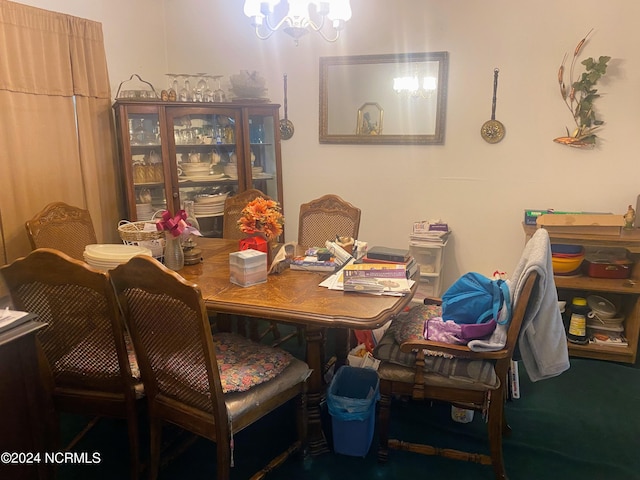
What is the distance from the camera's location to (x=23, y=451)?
1591mm

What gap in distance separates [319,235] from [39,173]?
170cm

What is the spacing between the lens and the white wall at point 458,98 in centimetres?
308

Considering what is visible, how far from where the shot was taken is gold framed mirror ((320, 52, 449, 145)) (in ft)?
11.2

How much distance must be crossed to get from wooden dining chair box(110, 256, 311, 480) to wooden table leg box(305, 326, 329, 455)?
0.09 metres

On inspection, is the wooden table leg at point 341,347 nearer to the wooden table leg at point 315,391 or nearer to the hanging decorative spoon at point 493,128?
the wooden table leg at point 315,391

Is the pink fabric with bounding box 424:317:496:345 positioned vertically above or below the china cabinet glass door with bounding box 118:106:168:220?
below

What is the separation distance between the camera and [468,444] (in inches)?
84.8

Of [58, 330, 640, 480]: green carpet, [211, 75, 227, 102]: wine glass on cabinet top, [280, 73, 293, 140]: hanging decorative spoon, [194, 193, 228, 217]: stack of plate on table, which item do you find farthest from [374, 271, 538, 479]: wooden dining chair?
[211, 75, 227, 102]: wine glass on cabinet top

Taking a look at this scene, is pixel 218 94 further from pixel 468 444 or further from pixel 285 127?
pixel 468 444

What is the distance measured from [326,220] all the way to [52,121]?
5.73ft

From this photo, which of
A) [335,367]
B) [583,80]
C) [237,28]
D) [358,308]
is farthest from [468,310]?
[237,28]

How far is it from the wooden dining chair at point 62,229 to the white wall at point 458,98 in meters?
1.17

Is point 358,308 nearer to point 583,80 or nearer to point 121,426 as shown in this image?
point 121,426

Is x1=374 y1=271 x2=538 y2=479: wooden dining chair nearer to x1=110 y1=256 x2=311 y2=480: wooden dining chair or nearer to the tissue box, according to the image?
x1=110 y1=256 x2=311 y2=480: wooden dining chair
